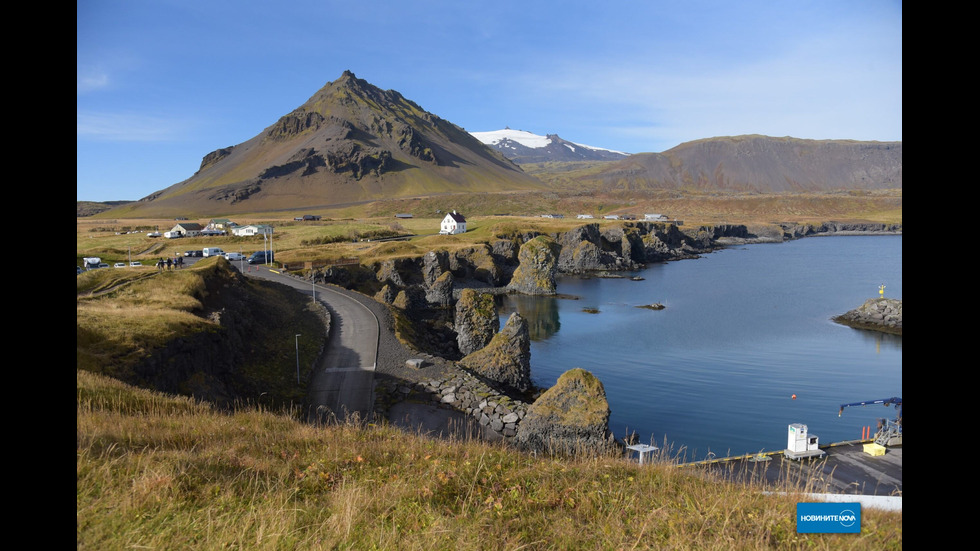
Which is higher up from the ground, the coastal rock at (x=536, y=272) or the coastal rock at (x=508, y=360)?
the coastal rock at (x=536, y=272)

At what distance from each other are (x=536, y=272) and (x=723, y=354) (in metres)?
34.2

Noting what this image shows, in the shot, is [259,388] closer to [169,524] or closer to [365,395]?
[365,395]

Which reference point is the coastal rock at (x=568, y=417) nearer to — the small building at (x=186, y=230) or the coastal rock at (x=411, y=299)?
the coastal rock at (x=411, y=299)

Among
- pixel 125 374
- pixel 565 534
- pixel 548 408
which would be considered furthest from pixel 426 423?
pixel 565 534

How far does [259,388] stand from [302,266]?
44760 mm

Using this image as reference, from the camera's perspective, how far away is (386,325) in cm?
3994

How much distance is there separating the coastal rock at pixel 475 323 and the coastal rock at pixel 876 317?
127 feet

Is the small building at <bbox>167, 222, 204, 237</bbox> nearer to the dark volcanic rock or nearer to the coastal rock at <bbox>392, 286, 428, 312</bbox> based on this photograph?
the coastal rock at <bbox>392, 286, 428, 312</bbox>

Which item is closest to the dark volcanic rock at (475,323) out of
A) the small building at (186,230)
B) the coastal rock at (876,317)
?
the coastal rock at (876,317)

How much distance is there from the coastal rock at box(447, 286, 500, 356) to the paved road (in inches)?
273

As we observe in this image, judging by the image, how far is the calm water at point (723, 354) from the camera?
2909 cm

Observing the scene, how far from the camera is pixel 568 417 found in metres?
23.0

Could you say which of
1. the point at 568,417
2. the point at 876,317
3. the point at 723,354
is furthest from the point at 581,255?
the point at 568,417

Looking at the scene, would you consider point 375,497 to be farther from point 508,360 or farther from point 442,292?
point 442,292
